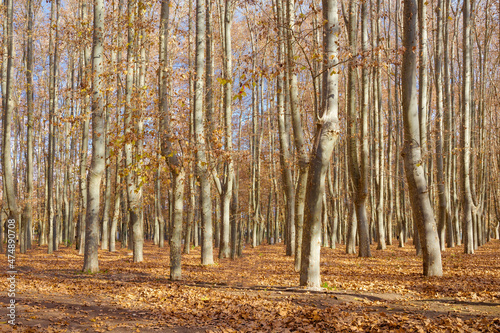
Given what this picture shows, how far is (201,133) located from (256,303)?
6.29 m

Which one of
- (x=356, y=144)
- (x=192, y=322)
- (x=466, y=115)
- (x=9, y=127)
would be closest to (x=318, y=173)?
(x=192, y=322)

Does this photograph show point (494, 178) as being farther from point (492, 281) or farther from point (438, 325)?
point (438, 325)

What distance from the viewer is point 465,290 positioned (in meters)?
7.78

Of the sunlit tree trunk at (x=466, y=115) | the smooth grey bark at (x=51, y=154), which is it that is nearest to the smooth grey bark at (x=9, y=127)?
the smooth grey bark at (x=51, y=154)

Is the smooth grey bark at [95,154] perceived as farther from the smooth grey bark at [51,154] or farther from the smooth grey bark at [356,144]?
the smooth grey bark at [51,154]

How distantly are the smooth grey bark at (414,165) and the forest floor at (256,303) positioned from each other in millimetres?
577

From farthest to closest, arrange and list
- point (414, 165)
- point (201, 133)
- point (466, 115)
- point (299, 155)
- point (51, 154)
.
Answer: point (51, 154) < point (466, 115) < point (201, 133) < point (299, 155) < point (414, 165)

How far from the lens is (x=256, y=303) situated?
23.2 ft

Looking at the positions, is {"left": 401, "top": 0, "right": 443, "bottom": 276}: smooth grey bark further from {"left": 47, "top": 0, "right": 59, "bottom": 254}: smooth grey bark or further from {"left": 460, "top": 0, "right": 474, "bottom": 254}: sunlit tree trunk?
{"left": 47, "top": 0, "right": 59, "bottom": 254}: smooth grey bark

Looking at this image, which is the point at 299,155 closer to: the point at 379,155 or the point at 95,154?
the point at 95,154

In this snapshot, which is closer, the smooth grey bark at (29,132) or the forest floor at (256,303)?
the forest floor at (256,303)

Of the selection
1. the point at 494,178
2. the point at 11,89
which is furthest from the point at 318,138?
the point at 494,178

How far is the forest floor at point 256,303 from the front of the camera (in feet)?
18.1

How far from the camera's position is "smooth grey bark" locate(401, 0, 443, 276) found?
9.44m
